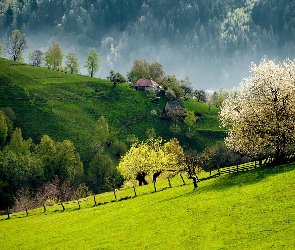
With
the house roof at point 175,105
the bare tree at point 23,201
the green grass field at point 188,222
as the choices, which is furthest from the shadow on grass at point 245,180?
the house roof at point 175,105

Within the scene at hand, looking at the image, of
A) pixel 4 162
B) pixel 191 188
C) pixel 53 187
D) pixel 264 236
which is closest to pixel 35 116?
pixel 4 162

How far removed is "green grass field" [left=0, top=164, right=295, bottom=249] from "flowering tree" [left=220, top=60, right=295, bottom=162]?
16.5 ft

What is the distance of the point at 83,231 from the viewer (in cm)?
4441

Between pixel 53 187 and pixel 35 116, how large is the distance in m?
57.8

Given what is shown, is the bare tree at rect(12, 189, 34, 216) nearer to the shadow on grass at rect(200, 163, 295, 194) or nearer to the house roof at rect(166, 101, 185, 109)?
the shadow on grass at rect(200, 163, 295, 194)

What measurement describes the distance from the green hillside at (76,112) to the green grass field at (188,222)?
9246 centimetres

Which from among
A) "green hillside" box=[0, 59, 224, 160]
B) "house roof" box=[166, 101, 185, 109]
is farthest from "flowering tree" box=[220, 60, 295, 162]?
"house roof" box=[166, 101, 185, 109]

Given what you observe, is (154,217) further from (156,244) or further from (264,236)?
(264,236)

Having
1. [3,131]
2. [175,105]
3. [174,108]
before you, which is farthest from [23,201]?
[175,105]

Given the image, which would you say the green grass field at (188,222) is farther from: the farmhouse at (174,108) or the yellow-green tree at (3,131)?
the farmhouse at (174,108)

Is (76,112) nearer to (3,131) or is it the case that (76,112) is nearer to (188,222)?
(3,131)

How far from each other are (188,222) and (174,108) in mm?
152886

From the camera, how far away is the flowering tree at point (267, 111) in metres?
50.2

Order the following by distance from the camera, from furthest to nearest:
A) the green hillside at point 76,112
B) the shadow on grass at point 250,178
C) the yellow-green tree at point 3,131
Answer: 1. the green hillside at point 76,112
2. the yellow-green tree at point 3,131
3. the shadow on grass at point 250,178
